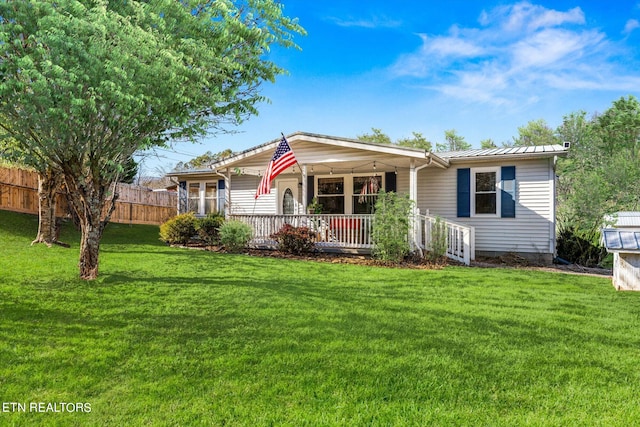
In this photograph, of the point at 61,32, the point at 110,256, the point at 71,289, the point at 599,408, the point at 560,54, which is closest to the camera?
the point at 599,408

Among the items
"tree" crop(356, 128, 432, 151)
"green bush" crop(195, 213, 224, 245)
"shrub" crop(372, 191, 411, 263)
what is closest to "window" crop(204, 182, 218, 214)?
"green bush" crop(195, 213, 224, 245)

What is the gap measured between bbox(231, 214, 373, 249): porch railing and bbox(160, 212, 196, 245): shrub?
1.94m

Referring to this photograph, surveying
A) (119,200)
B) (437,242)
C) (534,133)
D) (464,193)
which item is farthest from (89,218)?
(534,133)

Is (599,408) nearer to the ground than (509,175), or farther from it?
nearer to the ground

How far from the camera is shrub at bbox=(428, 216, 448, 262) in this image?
31.9 ft

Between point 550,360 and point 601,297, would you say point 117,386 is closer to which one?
point 550,360

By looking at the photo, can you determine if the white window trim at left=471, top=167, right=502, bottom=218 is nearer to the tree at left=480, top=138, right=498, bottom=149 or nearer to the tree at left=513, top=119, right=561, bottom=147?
the tree at left=513, top=119, right=561, bottom=147

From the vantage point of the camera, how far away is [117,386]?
288 centimetres

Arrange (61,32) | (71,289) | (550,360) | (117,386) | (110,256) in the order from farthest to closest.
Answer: (110,256)
(71,289)
(61,32)
(550,360)
(117,386)

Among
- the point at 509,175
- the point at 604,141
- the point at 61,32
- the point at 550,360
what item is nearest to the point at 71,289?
the point at 61,32

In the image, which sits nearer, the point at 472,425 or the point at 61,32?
the point at 472,425

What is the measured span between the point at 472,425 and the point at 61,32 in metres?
4.85

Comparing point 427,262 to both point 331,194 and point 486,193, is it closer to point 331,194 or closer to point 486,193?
point 486,193

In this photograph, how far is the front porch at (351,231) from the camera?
10133mm
